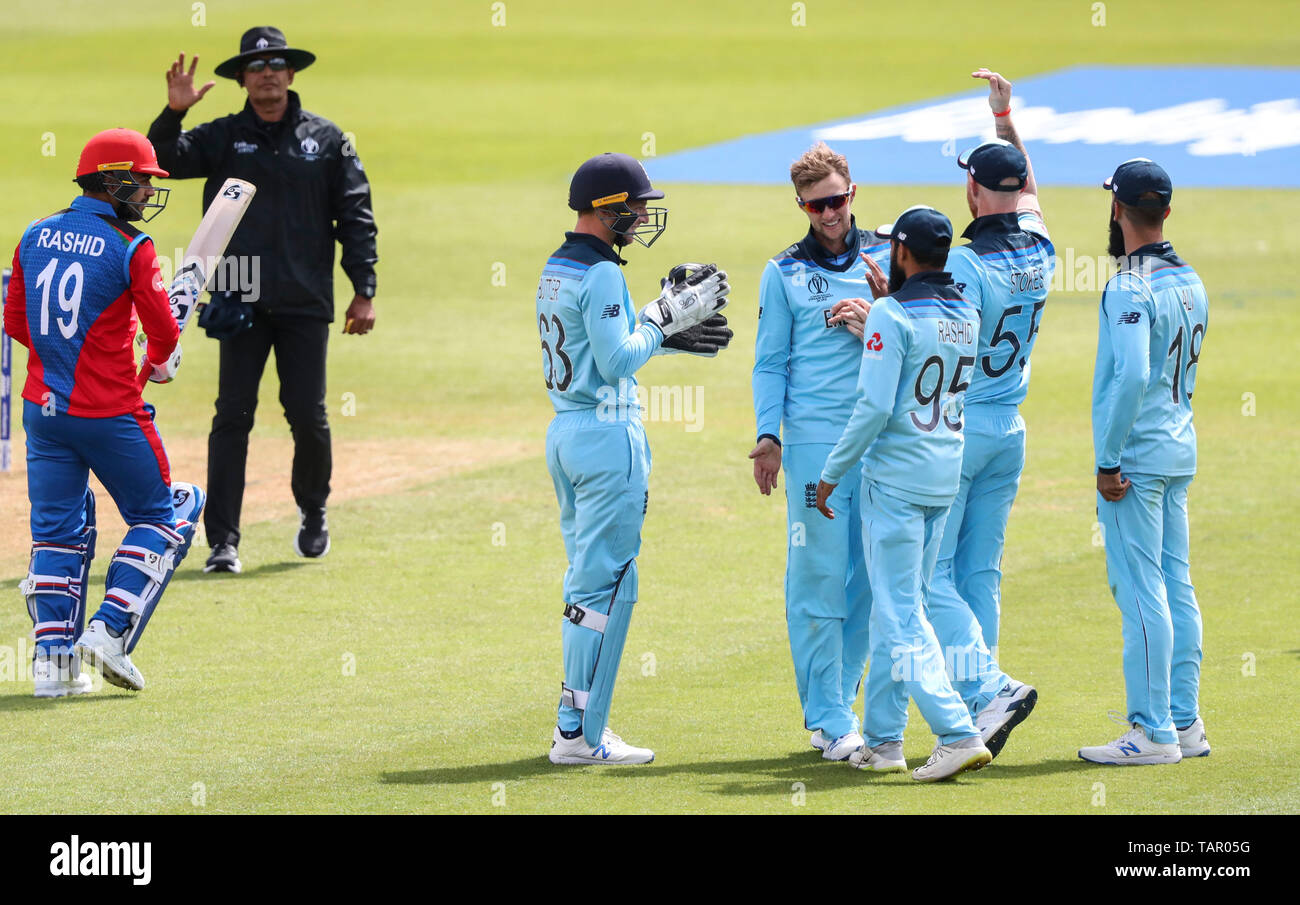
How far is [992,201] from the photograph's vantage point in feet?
21.4

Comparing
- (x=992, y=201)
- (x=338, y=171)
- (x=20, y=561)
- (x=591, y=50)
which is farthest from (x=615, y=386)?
(x=591, y=50)

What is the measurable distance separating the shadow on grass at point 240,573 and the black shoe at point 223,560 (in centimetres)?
4

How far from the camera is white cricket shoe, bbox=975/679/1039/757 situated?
20.2ft

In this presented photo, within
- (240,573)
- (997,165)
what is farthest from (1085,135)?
(997,165)

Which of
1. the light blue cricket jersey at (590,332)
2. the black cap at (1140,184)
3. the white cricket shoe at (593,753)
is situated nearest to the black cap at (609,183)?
the light blue cricket jersey at (590,332)

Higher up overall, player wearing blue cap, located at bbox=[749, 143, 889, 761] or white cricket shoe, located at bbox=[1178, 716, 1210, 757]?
player wearing blue cap, located at bbox=[749, 143, 889, 761]

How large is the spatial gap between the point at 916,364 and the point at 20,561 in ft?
20.5

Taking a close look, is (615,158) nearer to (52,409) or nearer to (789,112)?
(52,409)

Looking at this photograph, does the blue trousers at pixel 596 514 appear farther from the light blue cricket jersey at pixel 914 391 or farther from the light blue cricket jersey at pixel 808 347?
the light blue cricket jersey at pixel 914 391

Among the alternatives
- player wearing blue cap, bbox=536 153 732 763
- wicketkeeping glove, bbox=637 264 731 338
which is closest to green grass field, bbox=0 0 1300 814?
player wearing blue cap, bbox=536 153 732 763

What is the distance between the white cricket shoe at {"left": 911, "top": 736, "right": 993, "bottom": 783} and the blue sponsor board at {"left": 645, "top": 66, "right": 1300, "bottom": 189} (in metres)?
19.8

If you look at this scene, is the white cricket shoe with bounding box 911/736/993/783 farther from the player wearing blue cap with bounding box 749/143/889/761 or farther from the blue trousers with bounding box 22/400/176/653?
the blue trousers with bounding box 22/400/176/653

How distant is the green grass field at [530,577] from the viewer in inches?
235
